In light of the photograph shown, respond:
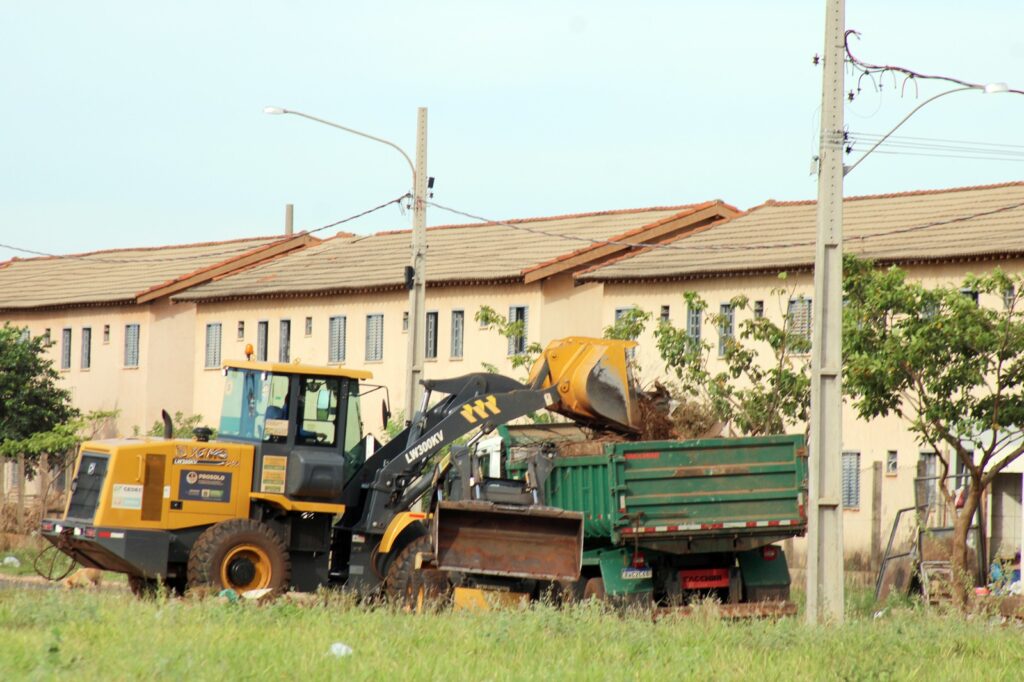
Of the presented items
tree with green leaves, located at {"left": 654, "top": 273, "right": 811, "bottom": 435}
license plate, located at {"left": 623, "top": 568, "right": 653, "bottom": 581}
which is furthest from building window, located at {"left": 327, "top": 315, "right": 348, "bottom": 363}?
license plate, located at {"left": 623, "top": 568, "right": 653, "bottom": 581}

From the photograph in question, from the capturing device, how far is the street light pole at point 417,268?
26547 mm

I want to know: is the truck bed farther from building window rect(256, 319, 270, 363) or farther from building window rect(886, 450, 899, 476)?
building window rect(256, 319, 270, 363)

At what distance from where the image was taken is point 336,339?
50.9 meters

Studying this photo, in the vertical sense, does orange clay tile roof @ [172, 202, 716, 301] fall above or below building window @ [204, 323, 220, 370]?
above

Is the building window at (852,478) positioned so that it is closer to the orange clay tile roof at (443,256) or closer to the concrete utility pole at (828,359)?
the orange clay tile roof at (443,256)

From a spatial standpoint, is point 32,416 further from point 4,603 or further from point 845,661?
point 845,661

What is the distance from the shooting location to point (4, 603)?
57.1 feet

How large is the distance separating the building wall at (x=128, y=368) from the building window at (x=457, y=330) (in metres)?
11.7

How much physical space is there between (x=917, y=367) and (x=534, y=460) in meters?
6.96

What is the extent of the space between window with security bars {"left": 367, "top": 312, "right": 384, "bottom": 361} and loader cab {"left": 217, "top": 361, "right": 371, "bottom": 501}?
2704 centimetres

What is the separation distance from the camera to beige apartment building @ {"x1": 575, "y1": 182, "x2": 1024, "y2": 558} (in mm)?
35125

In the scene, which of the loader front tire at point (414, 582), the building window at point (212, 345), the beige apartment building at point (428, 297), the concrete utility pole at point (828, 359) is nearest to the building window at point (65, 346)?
the beige apartment building at point (428, 297)

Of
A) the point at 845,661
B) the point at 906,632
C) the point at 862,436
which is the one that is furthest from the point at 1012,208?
the point at 845,661

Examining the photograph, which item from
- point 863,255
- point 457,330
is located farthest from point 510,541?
point 457,330
